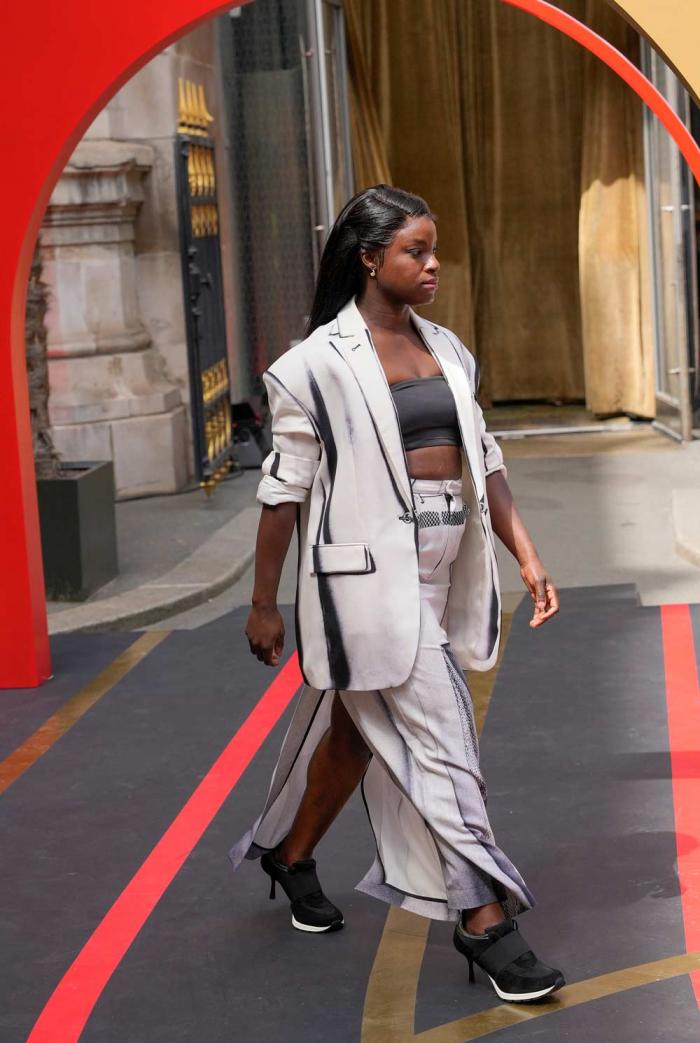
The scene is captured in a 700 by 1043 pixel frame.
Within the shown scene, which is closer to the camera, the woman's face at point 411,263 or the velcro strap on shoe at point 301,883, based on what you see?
the woman's face at point 411,263

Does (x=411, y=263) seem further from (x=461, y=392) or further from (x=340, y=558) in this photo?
(x=340, y=558)

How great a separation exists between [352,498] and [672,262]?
795cm

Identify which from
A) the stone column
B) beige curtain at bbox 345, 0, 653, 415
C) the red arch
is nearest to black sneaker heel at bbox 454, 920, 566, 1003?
the red arch

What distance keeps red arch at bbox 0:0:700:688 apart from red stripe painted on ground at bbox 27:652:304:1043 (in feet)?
3.68

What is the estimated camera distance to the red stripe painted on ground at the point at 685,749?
3.97 m

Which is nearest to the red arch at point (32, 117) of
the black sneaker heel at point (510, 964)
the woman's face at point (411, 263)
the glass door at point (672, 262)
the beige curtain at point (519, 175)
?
the woman's face at point (411, 263)

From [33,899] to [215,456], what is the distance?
6.60m

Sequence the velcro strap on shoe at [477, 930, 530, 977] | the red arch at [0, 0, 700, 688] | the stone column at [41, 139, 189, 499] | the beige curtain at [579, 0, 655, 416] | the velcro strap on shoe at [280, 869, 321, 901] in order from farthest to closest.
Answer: the beige curtain at [579, 0, 655, 416]
the stone column at [41, 139, 189, 499]
the red arch at [0, 0, 700, 688]
the velcro strap on shoe at [280, 869, 321, 901]
the velcro strap on shoe at [477, 930, 530, 977]

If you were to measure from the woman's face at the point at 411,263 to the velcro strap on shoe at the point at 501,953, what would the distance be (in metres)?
1.39

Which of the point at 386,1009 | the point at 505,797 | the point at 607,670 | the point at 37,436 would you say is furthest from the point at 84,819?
the point at 37,436

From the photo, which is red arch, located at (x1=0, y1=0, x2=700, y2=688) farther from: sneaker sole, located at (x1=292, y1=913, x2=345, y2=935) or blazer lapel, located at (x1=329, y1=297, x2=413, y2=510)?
sneaker sole, located at (x1=292, y1=913, x2=345, y2=935)

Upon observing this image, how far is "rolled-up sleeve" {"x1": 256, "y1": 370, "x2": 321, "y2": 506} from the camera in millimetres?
3654

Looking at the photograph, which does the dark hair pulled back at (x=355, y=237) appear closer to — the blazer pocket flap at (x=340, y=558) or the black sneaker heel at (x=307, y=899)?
the blazer pocket flap at (x=340, y=558)

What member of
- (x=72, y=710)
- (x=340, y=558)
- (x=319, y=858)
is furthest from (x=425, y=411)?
(x=72, y=710)
